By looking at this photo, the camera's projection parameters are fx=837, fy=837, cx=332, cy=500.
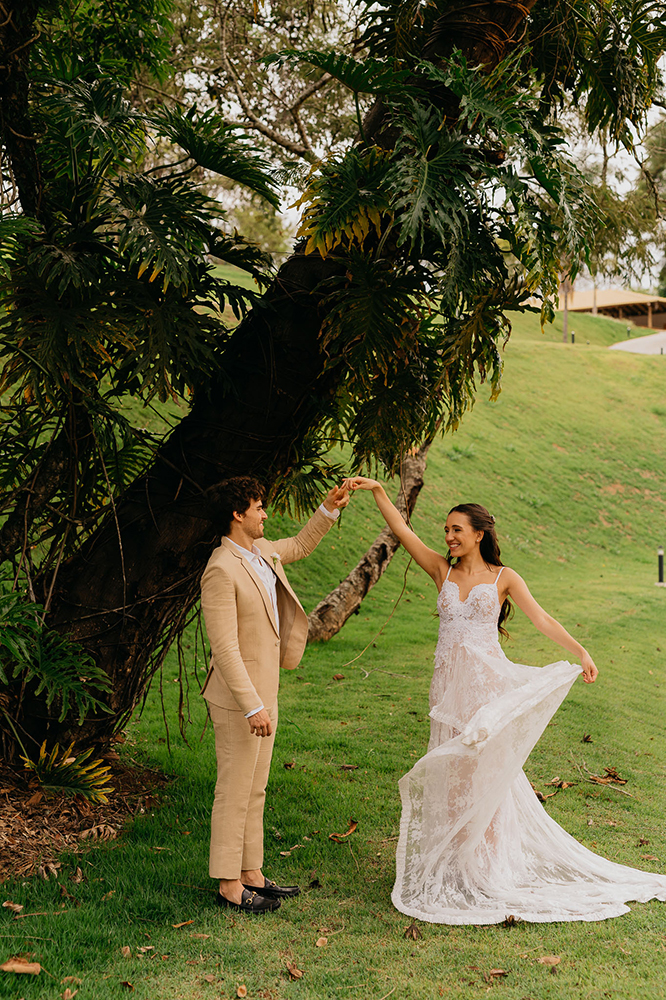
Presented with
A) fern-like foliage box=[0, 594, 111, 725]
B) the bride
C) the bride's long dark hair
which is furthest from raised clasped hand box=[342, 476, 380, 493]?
fern-like foliage box=[0, 594, 111, 725]

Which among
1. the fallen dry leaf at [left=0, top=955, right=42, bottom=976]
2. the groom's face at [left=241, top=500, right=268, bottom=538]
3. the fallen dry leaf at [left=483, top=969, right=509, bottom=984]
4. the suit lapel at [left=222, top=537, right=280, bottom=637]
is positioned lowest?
the fallen dry leaf at [left=483, top=969, right=509, bottom=984]

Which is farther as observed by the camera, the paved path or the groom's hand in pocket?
the paved path

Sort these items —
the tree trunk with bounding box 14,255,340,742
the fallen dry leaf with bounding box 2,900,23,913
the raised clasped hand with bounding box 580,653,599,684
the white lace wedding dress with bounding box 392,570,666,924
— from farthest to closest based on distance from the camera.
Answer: the tree trunk with bounding box 14,255,340,742 → the raised clasped hand with bounding box 580,653,599,684 → the white lace wedding dress with bounding box 392,570,666,924 → the fallen dry leaf with bounding box 2,900,23,913

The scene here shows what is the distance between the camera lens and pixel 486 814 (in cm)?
406

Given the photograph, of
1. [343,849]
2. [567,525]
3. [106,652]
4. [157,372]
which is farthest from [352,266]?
[567,525]

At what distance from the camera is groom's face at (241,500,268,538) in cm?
400

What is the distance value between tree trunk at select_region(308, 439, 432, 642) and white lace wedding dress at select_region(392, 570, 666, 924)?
5.72 meters

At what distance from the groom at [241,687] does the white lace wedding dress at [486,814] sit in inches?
28.8

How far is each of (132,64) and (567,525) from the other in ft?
52.5

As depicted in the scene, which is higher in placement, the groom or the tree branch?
the tree branch

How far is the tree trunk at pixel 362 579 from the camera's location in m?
10.2

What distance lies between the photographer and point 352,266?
4293 mm

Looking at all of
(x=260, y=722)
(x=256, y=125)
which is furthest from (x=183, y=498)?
(x=256, y=125)

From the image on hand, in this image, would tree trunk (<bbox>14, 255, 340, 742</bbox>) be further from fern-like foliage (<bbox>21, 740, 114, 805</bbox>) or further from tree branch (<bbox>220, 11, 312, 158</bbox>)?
tree branch (<bbox>220, 11, 312, 158</bbox>)
